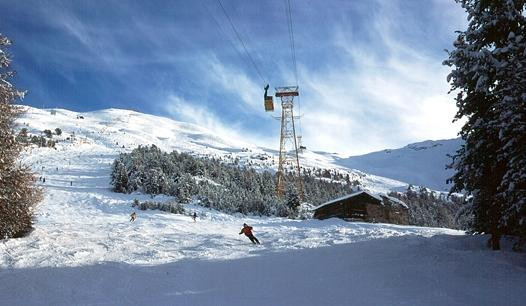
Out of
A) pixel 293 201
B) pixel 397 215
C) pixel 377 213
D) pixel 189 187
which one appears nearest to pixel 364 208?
pixel 377 213

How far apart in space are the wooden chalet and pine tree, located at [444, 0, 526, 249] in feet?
122

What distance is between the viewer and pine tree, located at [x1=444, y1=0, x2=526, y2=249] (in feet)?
40.4

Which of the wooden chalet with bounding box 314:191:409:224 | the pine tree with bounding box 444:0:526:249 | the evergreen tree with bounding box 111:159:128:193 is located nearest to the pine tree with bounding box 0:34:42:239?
the pine tree with bounding box 444:0:526:249

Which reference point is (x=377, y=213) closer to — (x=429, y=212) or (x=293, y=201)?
(x=293, y=201)

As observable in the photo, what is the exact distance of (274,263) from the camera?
16.1 m

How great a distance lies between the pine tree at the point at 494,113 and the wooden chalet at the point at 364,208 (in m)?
37.1

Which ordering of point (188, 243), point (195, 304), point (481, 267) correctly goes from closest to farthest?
1. point (195, 304)
2. point (481, 267)
3. point (188, 243)

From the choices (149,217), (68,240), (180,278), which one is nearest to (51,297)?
(180,278)

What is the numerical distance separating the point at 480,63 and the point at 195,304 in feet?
36.8

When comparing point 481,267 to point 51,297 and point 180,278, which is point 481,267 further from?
point 51,297

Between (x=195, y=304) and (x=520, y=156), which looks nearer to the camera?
(x=195, y=304)

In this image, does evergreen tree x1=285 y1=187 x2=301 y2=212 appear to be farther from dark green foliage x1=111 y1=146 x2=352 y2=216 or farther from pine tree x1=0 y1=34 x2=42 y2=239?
pine tree x1=0 y1=34 x2=42 y2=239

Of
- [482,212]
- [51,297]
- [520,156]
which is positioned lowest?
[51,297]

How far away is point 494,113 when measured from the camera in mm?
14211
